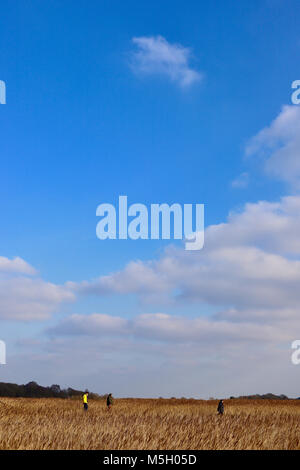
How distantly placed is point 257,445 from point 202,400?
38404 mm

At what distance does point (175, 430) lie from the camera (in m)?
13.1
